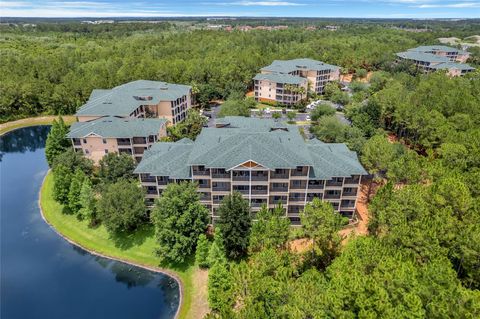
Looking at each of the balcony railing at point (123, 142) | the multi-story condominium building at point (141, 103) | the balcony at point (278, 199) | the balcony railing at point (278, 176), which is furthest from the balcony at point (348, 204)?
the multi-story condominium building at point (141, 103)

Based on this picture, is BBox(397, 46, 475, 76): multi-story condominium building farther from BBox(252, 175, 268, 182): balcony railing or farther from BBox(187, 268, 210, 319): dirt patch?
BBox(187, 268, 210, 319): dirt patch

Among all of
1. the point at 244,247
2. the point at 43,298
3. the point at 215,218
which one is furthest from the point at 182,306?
the point at 43,298

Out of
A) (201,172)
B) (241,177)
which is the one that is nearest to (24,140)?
(201,172)

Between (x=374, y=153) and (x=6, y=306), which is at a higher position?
(x=374, y=153)

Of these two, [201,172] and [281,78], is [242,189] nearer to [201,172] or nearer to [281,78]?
[201,172]

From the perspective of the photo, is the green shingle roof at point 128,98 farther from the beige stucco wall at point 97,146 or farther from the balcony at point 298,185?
the balcony at point 298,185

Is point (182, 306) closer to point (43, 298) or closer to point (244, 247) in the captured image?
point (244, 247)
